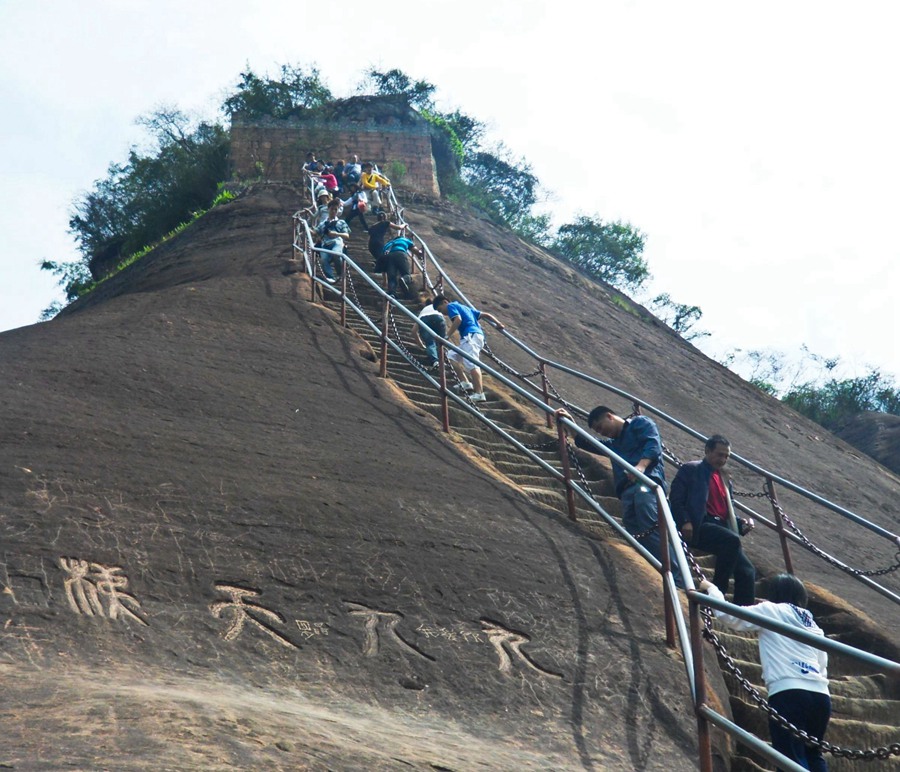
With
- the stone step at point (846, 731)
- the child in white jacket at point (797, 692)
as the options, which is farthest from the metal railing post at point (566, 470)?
the child in white jacket at point (797, 692)

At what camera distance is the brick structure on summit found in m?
28.5

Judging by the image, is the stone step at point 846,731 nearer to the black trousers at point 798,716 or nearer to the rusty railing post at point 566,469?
the black trousers at point 798,716

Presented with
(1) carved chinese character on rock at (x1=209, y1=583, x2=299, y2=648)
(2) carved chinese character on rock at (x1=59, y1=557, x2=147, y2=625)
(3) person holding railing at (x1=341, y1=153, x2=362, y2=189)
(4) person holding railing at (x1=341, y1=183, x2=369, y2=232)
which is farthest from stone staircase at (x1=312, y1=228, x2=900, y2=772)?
(3) person holding railing at (x1=341, y1=153, x2=362, y2=189)

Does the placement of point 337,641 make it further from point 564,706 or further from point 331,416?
point 331,416

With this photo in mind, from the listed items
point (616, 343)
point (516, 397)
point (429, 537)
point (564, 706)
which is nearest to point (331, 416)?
point (429, 537)

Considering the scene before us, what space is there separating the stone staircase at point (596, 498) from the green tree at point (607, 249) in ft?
65.2

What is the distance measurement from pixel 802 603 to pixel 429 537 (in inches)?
102

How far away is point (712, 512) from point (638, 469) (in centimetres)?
63

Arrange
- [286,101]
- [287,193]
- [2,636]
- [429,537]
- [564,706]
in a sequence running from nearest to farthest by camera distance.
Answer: [2,636] < [564,706] < [429,537] < [287,193] < [286,101]

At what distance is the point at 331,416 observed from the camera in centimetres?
964

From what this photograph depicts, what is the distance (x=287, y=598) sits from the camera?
6.34 meters

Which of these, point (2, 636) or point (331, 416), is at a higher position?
point (331, 416)

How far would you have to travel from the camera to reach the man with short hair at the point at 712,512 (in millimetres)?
7488

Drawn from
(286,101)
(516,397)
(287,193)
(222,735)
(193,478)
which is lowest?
(222,735)
